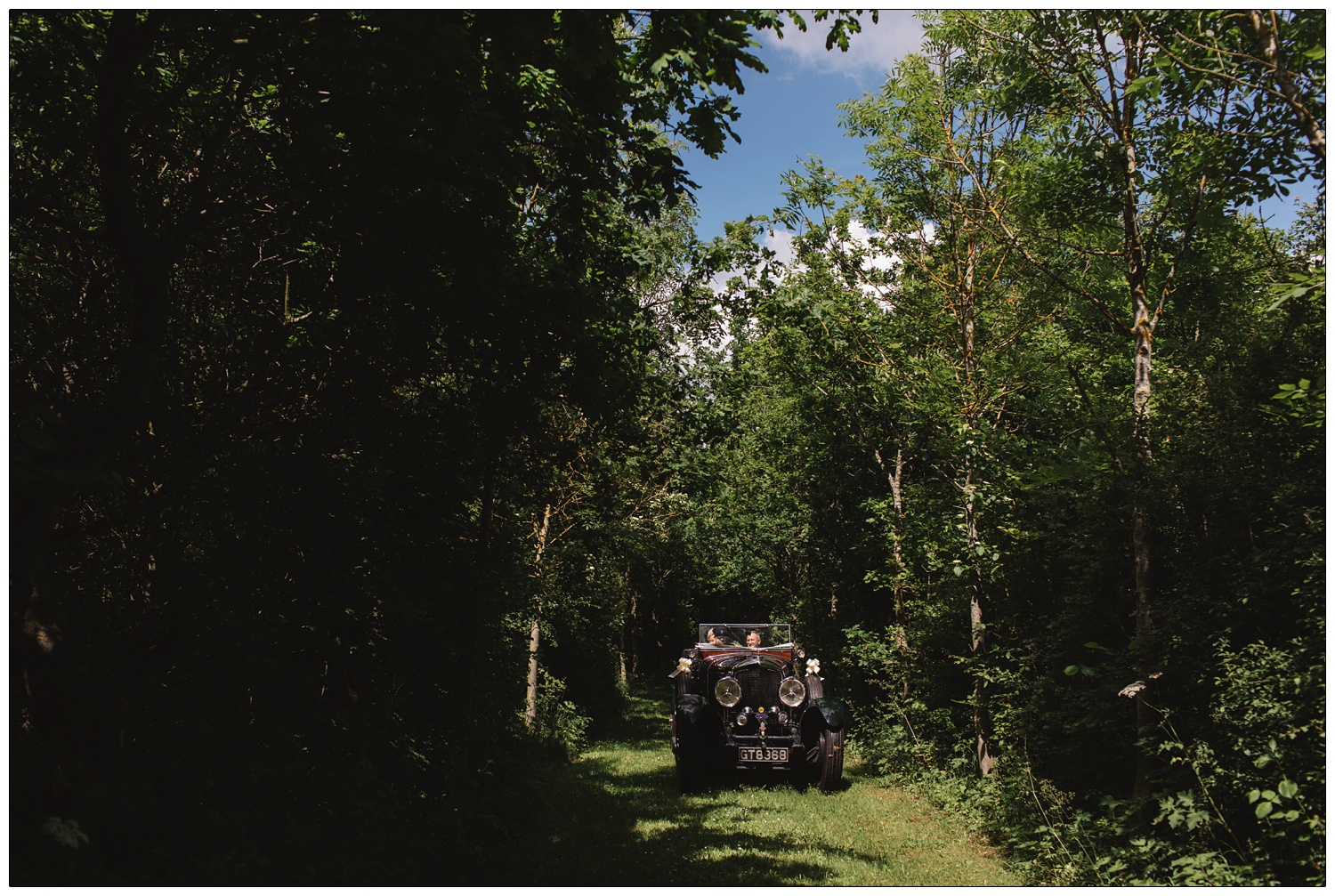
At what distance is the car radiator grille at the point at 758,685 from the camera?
1012 cm

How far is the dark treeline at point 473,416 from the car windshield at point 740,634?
3.59m

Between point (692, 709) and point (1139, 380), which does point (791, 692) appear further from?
point (1139, 380)

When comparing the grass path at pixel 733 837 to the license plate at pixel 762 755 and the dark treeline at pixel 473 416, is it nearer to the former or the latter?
the license plate at pixel 762 755

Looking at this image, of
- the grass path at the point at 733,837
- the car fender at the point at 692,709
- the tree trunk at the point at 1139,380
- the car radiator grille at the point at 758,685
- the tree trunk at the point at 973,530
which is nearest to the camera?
the tree trunk at the point at 1139,380

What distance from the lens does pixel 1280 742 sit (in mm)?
4367

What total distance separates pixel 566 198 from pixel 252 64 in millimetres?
2283

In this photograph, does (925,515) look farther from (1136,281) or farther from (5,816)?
(5,816)

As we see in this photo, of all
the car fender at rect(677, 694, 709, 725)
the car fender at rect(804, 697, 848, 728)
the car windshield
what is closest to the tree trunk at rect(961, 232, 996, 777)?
the car fender at rect(804, 697, 848, 728)

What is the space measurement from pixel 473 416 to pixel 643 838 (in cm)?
458

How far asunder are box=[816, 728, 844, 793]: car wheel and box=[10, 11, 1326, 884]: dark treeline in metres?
1.54

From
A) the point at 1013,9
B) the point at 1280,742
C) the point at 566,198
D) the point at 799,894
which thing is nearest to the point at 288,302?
the point at 566,198

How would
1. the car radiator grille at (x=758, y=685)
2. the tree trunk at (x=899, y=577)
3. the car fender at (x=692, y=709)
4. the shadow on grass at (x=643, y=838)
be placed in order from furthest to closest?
the tree trunk at (x=899, y=577) < the car radiator grille at (x=758, y=685) < the car fender at (x=692, y=709) < the shadow on grass at (x=643, y=838)

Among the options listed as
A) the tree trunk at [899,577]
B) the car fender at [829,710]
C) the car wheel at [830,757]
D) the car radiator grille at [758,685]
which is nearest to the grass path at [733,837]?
the car wheel at [830,757]

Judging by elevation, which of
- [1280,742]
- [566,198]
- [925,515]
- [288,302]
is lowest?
[1280,742]
